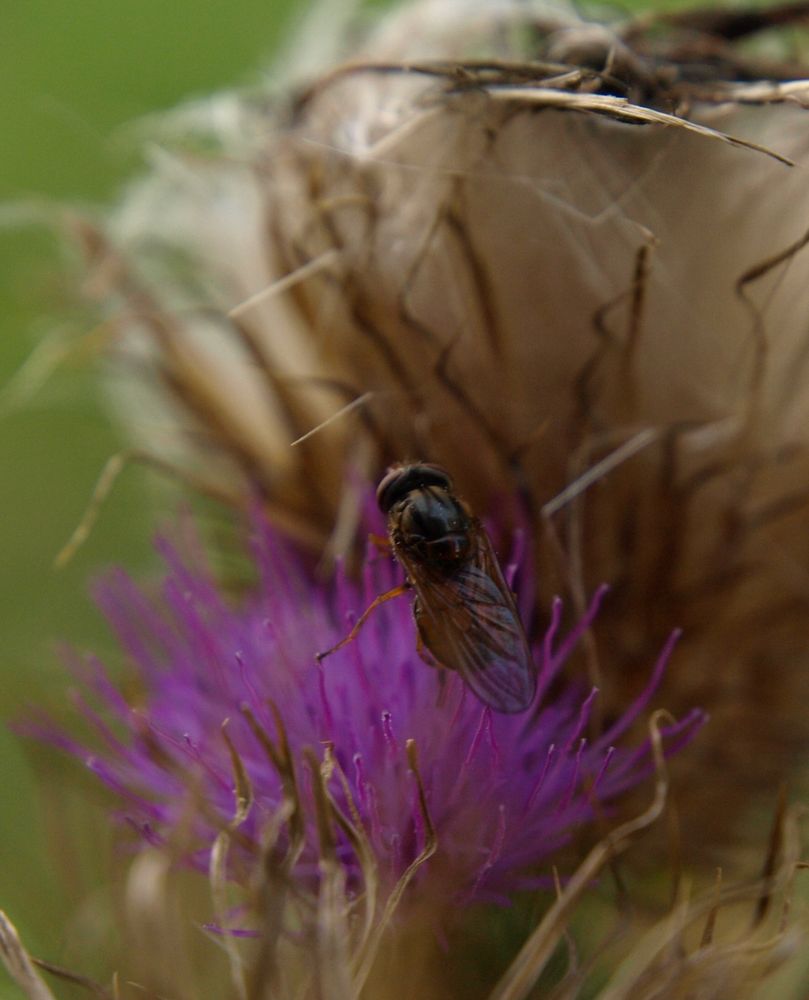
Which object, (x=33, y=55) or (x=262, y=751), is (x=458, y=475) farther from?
(x=33, y=55)

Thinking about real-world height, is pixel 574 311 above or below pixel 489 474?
above

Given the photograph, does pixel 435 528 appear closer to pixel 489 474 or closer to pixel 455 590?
pixel 455 590

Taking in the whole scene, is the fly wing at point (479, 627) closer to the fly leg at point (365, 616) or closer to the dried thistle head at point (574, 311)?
the fly leg at point (365, 616)

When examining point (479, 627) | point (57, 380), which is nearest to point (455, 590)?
point (479, 627)

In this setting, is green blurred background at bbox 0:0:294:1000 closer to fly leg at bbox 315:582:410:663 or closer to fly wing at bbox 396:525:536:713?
fly leg at bbox 315:582:410:663

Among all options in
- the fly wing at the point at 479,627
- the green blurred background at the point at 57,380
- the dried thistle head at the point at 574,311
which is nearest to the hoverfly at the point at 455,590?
the fly wing at the point at 479,627

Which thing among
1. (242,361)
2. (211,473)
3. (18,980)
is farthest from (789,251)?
(18,980)
